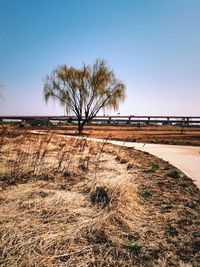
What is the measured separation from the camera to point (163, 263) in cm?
338

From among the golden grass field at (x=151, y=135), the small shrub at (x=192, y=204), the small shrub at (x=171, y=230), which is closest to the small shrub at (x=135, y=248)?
the small shrub at (x=171, y=230)

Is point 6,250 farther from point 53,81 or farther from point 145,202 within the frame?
point 53,81

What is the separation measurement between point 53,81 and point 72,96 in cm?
217

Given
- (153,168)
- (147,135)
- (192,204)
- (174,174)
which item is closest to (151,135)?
(147,135)

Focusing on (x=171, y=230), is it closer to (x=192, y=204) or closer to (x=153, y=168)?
(x=192, y=204)

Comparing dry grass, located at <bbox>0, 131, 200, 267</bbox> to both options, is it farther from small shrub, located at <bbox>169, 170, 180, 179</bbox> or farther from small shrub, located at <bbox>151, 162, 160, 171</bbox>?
small shrub, located at <bbox>151, 162, 160, 171</bbox>

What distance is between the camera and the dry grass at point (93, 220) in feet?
11.4

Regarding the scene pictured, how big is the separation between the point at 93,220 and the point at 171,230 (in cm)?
107

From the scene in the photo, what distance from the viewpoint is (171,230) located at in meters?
4.26

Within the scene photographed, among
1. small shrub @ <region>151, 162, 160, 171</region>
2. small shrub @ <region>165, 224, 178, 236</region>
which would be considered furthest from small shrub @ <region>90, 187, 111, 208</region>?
small shrub @ <region>151, 162, 160, 171</region>

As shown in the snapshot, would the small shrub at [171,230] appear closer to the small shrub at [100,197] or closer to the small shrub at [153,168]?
the small shrub at [100,197]

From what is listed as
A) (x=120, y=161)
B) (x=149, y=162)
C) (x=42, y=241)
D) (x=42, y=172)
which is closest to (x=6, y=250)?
(x=42, y=241)

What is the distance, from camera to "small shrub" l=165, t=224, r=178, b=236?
416 cm

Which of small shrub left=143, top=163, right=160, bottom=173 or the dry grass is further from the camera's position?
small shrub left=143, top=163, right=160, bottom=173
